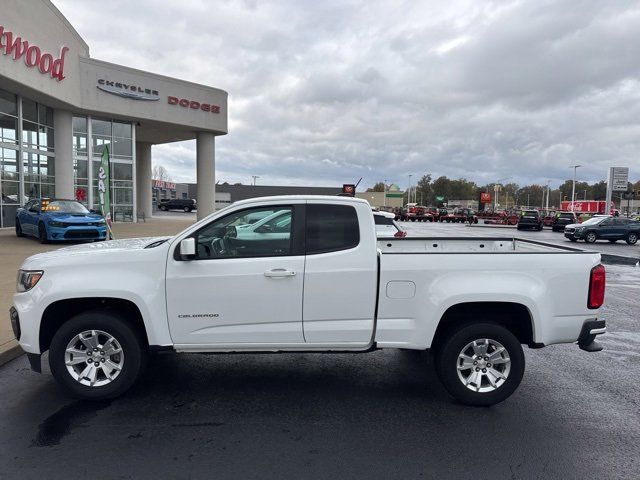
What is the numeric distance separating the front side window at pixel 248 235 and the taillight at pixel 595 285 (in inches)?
109

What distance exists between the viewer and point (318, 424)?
13.3ft

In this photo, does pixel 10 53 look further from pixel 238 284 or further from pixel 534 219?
pixel 534 219

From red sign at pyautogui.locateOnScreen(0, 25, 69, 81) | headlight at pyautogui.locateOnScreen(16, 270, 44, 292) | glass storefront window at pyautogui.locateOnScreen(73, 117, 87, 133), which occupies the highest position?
red sign at pyautogui.locateOnScreen(0, 25, 69, 81)

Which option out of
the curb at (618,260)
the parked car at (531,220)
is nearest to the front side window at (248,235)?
the curb at (618,260)

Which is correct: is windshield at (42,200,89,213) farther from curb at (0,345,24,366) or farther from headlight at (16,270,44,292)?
headlight at (16,270,44,292)

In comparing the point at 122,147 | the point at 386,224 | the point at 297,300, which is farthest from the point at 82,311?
the point at 122,147

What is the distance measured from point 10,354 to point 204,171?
26928 mm

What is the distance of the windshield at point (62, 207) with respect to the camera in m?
16.0

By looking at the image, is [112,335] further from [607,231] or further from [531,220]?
[531,220]

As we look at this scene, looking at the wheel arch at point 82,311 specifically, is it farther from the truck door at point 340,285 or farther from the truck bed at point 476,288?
the truck bed at point 476,288

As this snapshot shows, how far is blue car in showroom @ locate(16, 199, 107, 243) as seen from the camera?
15.2 meters

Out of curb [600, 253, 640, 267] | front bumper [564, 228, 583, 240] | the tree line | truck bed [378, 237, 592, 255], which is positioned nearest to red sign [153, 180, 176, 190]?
the tree line

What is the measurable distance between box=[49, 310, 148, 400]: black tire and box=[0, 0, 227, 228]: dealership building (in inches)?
585

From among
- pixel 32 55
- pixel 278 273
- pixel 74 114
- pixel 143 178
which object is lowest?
pixel 278 273
